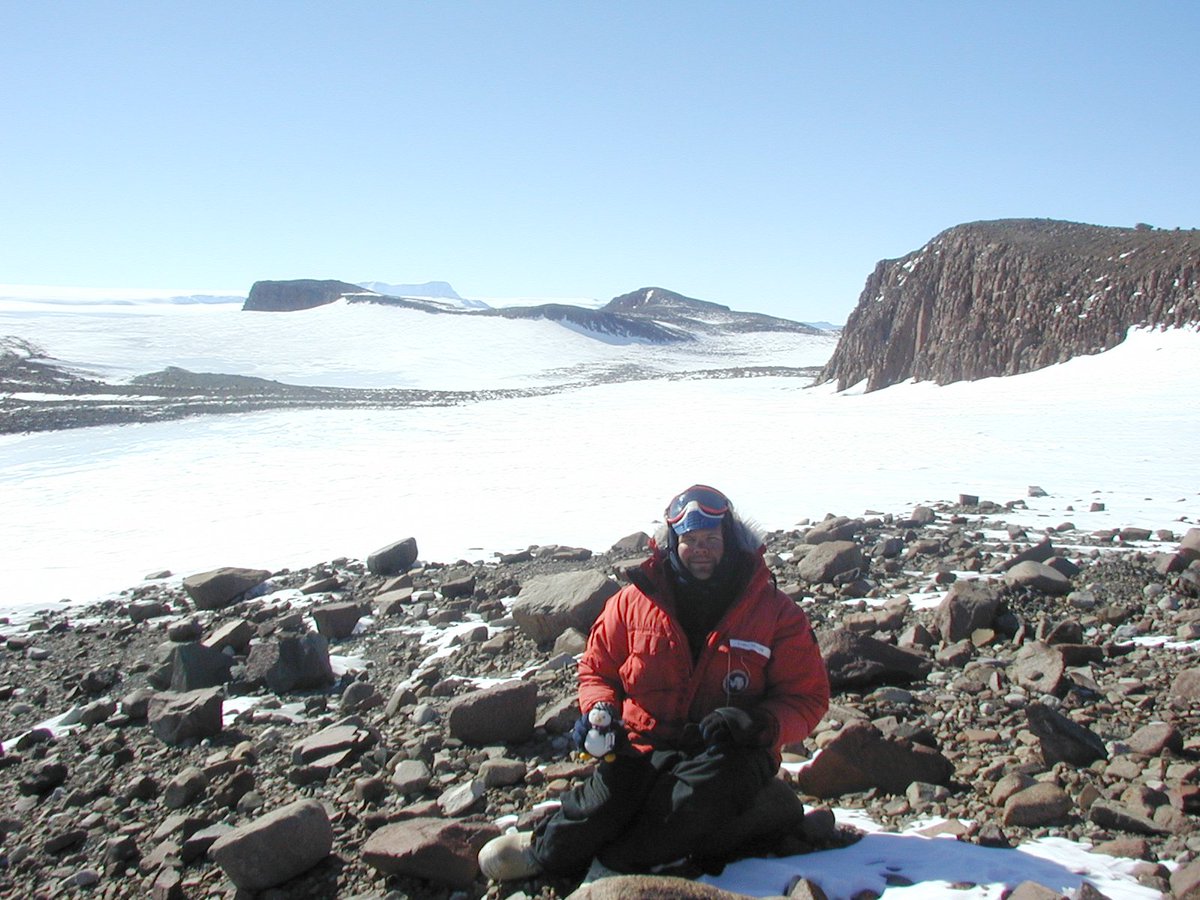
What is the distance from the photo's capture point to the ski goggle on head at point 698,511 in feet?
12.2

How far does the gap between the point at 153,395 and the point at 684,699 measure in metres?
39.6

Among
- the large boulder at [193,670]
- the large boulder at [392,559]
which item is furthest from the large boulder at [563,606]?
the large boulder at [392,559]

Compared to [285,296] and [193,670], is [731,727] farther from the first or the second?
[285,296]

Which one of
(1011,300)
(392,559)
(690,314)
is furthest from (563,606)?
(690,314)

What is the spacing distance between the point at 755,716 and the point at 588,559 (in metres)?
6.49

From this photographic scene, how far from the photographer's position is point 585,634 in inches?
250

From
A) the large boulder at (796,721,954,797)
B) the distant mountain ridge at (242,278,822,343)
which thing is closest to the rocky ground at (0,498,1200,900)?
the large boulder at (796,721,954,797)

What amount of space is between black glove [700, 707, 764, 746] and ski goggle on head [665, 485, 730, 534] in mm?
763

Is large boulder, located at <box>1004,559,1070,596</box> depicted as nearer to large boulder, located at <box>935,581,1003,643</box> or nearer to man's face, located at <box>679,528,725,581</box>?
large boulder, located at <box>935,581,1003,643</box>

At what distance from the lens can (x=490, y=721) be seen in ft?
16.3

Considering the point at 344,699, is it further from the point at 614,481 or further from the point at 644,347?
the point at 644,347

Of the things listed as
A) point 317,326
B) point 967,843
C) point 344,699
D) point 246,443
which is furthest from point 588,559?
point 317,326

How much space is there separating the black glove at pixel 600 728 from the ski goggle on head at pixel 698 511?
0.79m

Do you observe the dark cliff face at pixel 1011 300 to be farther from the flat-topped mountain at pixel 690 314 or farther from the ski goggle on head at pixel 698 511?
Answer: the flat-topped mountain at pixel 690 314
